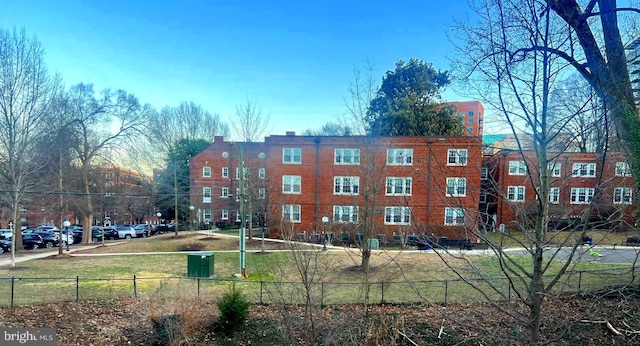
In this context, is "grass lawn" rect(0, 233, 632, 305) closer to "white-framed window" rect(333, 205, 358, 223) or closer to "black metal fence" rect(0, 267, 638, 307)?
"black metal fence" rect(0, 267, 638, 307)

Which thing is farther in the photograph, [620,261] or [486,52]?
[620,261]

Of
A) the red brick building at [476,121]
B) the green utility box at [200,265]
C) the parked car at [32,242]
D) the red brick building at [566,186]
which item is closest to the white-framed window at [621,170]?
the red brick building at [566,186]

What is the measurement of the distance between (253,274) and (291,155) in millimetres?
13679

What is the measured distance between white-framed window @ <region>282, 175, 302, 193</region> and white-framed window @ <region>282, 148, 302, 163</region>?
4.38 ft

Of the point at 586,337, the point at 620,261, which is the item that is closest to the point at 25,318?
the point at 586,337

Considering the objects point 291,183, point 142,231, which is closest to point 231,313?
point 291,183

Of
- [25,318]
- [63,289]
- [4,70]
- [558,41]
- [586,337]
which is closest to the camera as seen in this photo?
[558,41]

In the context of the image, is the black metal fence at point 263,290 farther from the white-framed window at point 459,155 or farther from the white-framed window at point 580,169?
the white-framed window at point 580,169

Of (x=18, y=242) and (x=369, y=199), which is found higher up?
(x=369, y=199)

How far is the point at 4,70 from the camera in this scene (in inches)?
607

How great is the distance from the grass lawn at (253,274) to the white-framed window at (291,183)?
4905mm

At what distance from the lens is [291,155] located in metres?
26.8

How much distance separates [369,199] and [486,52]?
354 inches

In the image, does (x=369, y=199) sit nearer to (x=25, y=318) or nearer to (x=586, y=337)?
(x=586, y=337)
